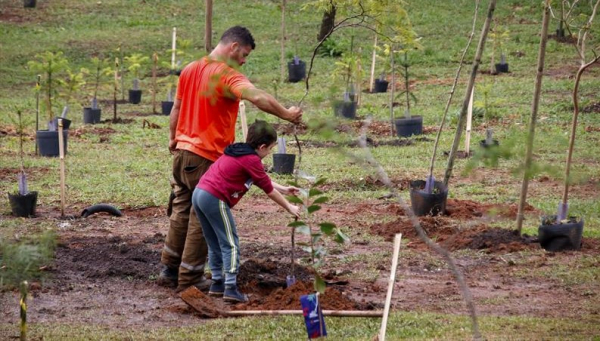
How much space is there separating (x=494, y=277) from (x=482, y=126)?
9.24 m

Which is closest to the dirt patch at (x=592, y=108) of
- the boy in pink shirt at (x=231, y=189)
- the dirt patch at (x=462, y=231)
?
the dirt patch at (x=462, y=231)

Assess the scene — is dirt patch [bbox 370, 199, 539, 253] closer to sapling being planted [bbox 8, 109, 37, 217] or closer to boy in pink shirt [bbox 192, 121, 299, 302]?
boy in pink shirt [bbox 192, 121, 299, 302]

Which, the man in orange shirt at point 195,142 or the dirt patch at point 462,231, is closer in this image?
the man in orange shirt at point 195,142

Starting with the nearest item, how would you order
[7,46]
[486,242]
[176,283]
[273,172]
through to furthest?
[176,283] < [486,242] < [273,172] < [7,46]

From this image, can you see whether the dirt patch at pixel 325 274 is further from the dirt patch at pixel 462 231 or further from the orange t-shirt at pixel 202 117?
the orange t-shirt at pixel 202 117

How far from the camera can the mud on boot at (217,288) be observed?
Result: 7113 mm

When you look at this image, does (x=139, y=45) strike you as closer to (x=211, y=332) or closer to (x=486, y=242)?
(x=486, y=242)

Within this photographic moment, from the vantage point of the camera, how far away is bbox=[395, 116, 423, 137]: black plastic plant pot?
52.2 ft

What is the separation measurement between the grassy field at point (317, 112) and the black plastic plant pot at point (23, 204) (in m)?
0.24

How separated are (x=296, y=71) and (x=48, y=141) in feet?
31.3

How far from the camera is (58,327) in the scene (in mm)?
6418

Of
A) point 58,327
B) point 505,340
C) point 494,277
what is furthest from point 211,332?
point 494,277

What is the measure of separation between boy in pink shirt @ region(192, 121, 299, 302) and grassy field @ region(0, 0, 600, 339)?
568mm

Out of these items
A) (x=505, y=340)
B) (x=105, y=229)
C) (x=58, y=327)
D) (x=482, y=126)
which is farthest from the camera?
(x=482, y=126)
